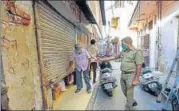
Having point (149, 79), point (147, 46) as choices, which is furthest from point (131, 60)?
point (149, 79)

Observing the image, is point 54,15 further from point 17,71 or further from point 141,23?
point 141,23

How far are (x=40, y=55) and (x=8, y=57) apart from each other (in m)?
1.38

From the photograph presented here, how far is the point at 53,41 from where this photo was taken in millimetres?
5508

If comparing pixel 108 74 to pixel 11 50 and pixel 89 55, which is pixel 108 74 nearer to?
pixel 89 55

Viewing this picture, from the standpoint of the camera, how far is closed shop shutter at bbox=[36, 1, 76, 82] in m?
4.98

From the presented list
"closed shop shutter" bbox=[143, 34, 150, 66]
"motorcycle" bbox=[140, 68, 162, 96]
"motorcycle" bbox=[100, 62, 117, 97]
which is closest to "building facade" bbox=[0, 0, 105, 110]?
"motorcycle" bbox=[100, 62, 117, 97]

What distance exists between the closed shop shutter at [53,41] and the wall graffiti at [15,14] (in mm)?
597

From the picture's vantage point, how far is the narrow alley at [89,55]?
1386mm

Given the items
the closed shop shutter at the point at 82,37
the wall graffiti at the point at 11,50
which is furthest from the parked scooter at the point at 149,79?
the closed shop shutter at the point at 82,37

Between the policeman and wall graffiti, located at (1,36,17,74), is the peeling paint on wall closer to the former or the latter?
wall graffiti, located at (1,36,17,74)

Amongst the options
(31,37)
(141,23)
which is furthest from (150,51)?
(31,37)

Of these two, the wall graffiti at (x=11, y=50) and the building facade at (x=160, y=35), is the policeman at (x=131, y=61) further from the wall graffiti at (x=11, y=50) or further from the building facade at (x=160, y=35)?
the wall graffiti at (x=11, y=50)

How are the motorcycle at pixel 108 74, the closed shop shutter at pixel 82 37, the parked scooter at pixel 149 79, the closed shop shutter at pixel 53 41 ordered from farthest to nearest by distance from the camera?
the closed shop shutter at pixel 82 37 → the closed shop shutter at pixel 53 41 → the motorcycle at pixel 108 74 → the parked scooter at pixel 149 79

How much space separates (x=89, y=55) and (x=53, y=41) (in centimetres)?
128
